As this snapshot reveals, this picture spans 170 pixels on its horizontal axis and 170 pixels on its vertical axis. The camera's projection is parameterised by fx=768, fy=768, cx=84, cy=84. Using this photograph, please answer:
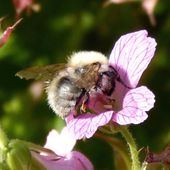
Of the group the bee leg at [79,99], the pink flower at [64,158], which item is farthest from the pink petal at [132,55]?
the pink flower at [64,158]

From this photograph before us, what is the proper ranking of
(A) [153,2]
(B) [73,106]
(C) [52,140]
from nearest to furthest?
(B) [73,106]
(C) [52,140]
(A) [153,2]

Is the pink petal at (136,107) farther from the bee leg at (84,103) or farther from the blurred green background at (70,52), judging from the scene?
the blurred green background at (70,52)

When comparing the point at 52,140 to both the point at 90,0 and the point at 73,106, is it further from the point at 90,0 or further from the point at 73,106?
the point at 90,0

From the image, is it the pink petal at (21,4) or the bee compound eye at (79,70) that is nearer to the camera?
the bee compound eye at (79,70)

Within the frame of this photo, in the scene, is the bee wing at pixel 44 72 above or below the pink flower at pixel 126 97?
above

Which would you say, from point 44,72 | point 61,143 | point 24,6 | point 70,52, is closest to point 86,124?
point 44,72

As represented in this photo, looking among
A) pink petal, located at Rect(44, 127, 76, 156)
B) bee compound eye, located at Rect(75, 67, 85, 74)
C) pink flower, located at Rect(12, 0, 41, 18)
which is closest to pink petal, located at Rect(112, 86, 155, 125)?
bee compound eye, located at Rect(75, 67, 85, 74)

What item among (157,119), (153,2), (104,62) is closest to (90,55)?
(104,62)
